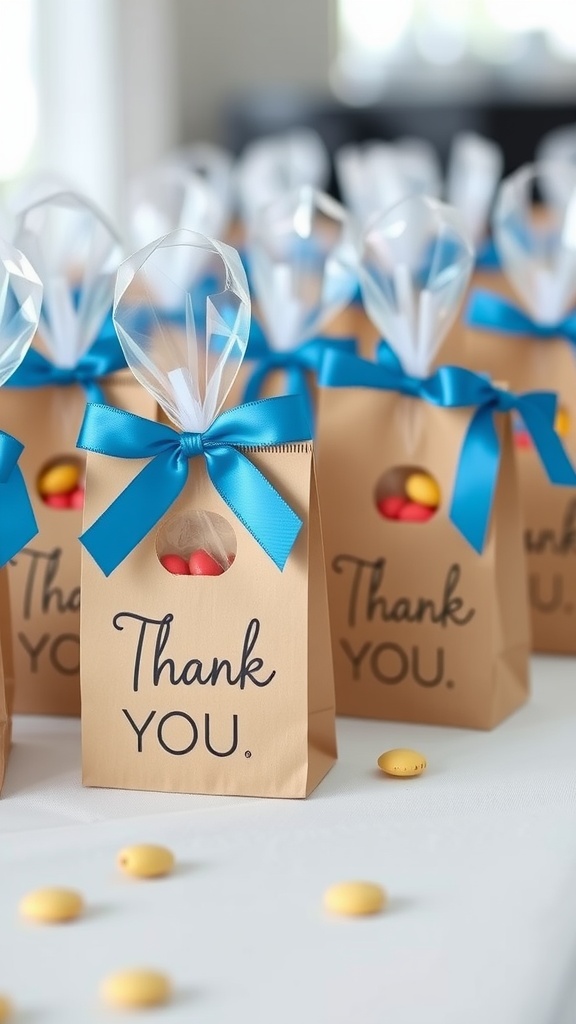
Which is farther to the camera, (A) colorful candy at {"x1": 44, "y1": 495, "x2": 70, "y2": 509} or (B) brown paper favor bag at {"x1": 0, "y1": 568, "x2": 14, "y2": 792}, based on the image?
(A) colorful candy at {"x1": 44, "y1": 495, "x2": 70, "y2": 509}

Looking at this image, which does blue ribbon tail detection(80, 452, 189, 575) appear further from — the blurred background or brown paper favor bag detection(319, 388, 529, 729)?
the blurred background

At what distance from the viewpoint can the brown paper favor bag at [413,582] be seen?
1230mm

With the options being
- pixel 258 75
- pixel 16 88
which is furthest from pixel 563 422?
pixel 258 75

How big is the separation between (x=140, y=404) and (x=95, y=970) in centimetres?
61

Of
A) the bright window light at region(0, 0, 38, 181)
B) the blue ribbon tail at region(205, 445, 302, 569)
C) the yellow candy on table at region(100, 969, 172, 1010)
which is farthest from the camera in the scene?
the bright window light at region(0, 0, 38, 181)

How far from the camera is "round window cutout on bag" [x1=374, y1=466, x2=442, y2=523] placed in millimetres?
1254

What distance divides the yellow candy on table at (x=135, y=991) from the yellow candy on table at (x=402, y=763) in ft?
1.23

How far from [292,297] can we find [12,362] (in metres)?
0.45

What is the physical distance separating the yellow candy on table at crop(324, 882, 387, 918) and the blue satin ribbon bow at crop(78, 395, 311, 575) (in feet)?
0.89

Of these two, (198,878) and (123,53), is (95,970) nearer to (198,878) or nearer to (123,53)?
(198,878)

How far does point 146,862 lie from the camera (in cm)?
91

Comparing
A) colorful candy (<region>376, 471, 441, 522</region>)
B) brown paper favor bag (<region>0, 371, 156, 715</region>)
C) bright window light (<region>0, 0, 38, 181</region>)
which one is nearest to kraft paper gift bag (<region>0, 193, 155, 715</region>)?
brown paper favor bag (<region>0, 371, 156, 715</region>)

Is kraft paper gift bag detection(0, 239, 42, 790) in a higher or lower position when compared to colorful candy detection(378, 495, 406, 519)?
higher

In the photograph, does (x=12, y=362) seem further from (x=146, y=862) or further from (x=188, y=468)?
(x=146, y=862)
